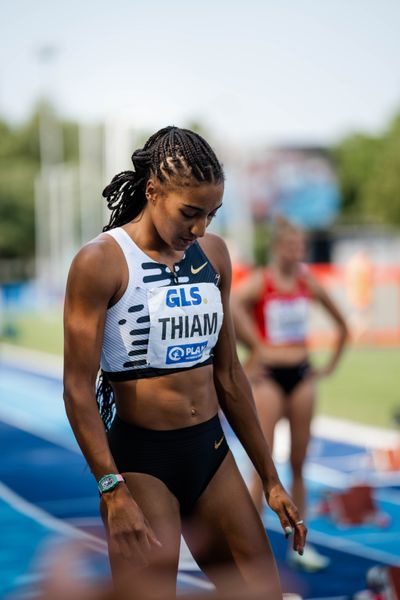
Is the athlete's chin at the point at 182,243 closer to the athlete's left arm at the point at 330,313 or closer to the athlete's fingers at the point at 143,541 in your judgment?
the athlete's fingers at the point at 143,541

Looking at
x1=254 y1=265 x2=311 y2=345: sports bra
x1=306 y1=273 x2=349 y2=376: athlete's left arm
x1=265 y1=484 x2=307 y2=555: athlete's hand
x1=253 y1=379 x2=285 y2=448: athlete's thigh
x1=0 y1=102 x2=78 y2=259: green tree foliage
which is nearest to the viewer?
x1=265 y1=484 x2=307 y2=555: athlete's hand

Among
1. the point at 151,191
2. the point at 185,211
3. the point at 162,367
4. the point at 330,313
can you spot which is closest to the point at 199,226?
the point at 185,211

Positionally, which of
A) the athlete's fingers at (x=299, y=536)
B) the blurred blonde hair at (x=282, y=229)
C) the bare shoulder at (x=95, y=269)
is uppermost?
the bare shoulder at (x=95, y=269)

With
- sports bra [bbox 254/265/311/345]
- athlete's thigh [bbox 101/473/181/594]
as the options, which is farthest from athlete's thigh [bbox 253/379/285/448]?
athlete's thigh [bbox 101/473/181/594]

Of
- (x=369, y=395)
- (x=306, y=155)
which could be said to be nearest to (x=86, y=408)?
(x=369, y=395)

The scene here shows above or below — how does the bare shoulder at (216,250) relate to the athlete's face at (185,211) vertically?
below

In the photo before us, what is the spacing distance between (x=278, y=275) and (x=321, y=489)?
2.75 metres

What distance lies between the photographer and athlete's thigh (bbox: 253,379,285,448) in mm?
7086

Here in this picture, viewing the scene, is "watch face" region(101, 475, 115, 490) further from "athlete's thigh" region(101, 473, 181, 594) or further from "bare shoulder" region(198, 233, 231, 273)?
"bare shoulder" region(198, 233, 231, 273)

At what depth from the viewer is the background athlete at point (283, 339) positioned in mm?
7133

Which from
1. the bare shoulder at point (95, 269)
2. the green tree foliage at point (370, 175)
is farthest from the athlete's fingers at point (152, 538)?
the green tree foliage at point (370, 175)

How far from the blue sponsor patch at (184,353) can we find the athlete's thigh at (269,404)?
128 inches

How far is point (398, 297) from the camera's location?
26.4 meters

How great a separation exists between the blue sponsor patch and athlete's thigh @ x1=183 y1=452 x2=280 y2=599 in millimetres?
449
